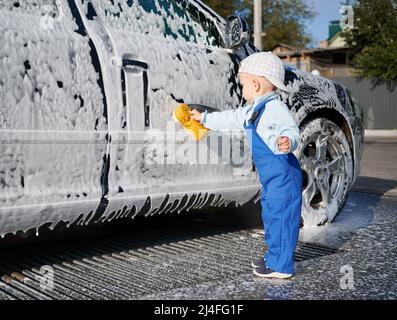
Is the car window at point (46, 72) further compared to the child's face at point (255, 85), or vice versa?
the child's face at point (255, 85)

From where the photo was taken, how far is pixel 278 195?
8.61 feet

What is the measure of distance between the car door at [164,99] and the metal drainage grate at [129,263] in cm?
33

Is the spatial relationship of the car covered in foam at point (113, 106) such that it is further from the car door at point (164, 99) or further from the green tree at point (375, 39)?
the green tree at point (375, 39)

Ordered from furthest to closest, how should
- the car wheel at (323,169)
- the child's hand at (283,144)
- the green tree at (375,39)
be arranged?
1. the green tree at (375,39)
2. the car wheel at (323,169)
3. the child's hand at (283,144)

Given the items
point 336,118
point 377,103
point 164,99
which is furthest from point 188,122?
point 377,103

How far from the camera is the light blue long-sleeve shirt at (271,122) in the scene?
2.52 metres

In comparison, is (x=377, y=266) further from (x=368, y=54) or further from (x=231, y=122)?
(x=368, y=54)

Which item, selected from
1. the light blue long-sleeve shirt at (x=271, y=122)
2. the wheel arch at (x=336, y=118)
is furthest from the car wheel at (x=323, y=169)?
the light blue long-sleeve shirt at (x=271, y=122)

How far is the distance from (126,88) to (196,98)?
0.46m

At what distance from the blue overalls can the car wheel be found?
3.14ft

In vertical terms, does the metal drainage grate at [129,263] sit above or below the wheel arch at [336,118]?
below

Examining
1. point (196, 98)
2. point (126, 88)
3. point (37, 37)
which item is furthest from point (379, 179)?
point (37, 37)

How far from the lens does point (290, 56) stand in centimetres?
3062

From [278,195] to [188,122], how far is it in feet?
1.91
